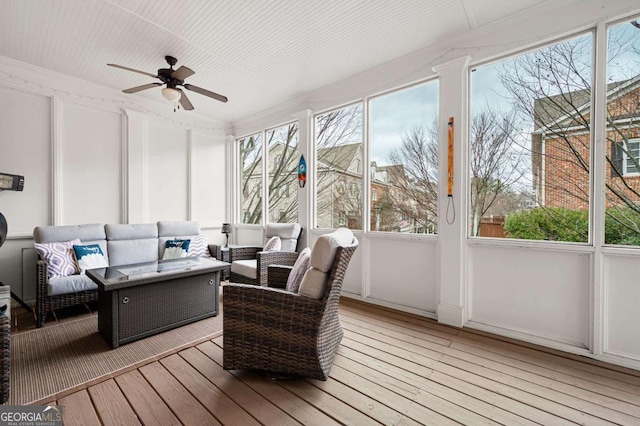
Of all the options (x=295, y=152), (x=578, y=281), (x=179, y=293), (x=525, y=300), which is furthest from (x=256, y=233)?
(x=578, y=281)

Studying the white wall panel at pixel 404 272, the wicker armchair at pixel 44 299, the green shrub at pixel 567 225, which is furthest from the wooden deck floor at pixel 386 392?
the wicker armchair at pixel 44 299

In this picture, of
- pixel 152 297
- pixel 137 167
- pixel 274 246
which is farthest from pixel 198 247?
pixel 152 297

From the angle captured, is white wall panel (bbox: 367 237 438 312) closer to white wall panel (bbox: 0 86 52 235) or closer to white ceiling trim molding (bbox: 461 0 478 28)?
Result: white ceiling trim molding (bbox: 461 0 478 28)

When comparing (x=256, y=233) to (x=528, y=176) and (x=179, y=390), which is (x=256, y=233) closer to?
(x=179, y=390)

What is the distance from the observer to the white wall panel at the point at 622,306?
2057 millimetres

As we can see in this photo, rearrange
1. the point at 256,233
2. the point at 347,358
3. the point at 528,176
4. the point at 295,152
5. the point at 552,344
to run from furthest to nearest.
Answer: the point at 256,233 → the point at 295,152 → the point at 528,176 → the point at 552,344 → the point at 347,358

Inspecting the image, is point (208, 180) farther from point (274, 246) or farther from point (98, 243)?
point (274, 246)

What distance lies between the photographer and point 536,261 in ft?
8.05

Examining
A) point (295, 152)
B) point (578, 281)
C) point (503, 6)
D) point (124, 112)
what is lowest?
point (578, 281)

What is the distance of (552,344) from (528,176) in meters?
1.48

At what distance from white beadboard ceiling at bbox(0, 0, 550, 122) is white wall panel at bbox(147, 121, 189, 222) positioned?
1.09 meters

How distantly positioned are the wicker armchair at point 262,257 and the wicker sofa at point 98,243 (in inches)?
37.3

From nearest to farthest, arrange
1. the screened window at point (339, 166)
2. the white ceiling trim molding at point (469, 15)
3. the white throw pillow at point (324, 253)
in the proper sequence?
the white throw pillow at point (324, 253), the white ceiling trim molding at point (469, 15), the screened window at point (339, 166)

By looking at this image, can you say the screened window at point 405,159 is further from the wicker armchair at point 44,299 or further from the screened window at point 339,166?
the wicker armchair at point 44,299
